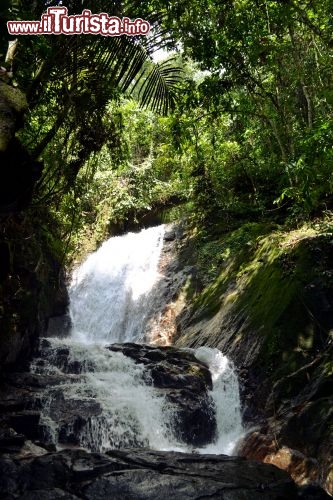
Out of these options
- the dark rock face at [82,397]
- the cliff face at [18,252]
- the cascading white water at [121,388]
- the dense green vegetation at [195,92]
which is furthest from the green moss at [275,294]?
the cliff face at [18,252]

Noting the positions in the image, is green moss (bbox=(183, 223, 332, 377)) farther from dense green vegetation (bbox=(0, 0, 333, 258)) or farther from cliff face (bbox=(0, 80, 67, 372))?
cliff face (bbox=(0, 80, 67, 372))

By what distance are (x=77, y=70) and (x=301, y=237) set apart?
6.63 m

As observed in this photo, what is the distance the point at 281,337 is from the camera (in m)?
9.36

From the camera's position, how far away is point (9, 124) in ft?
10.5

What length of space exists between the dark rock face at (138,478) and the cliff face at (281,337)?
920 millimetres

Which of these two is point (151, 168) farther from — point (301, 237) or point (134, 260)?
point (301, 237)

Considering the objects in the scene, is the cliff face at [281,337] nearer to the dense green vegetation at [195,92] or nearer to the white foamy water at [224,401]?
the white foamy water at [224,401]

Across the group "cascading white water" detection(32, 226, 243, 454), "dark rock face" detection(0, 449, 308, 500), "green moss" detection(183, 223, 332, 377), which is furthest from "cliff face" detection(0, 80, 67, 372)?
"green moss" detection(183, 223, 332, 377)

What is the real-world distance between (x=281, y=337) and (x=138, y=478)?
15.7ft

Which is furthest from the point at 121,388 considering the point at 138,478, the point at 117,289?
the point at 117,289

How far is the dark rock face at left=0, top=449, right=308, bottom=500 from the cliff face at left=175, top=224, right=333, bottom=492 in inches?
36.2

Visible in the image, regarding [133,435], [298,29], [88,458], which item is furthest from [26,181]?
[298,29]

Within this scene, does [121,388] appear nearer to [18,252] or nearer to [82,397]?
[82,397]

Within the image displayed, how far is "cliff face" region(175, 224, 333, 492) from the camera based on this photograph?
690cm
